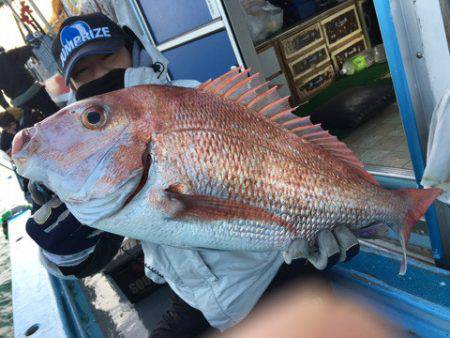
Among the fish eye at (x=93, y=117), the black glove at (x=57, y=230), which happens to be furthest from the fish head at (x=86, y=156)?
the black glove at (x=57, y=230)

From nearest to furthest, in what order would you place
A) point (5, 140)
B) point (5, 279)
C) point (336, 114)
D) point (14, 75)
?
point (336, 114)
point (5, 140)
point (14, 75)
point (5, 279)

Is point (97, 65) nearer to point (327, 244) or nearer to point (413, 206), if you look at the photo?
point (327, 244)

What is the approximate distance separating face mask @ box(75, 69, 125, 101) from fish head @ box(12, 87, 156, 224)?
535 mm

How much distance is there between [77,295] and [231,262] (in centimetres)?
214

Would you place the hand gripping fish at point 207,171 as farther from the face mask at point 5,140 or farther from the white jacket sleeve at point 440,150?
the face mask at point 5,140

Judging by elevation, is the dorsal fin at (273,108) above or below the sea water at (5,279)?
above

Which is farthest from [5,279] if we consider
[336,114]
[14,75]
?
[336,114]

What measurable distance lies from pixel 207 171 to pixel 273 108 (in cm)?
40

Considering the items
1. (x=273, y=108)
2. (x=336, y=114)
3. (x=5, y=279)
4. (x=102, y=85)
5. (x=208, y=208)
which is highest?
(x=102, y=85)

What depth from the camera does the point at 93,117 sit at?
3.07ft

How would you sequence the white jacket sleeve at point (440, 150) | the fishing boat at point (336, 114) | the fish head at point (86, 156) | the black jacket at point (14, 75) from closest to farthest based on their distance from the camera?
the fish head at point (86, 156), the white jacket sleeve at point (440, 150), the fishing boat at point (336, 114), the black jacket at point (14, 75)

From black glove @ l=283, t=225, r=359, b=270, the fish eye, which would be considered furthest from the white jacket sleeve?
the fish eye

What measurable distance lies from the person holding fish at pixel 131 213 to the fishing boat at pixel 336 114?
38cm

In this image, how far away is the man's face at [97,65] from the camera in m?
1.52
